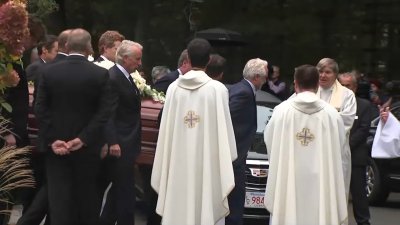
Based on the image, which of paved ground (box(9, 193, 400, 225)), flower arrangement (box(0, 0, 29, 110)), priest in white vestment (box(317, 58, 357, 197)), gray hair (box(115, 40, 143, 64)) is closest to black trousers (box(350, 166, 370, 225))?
priest in white vestment (box(317, 58, 357, 197))

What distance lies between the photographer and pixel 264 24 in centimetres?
2630

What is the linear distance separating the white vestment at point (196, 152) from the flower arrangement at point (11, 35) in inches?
68.7

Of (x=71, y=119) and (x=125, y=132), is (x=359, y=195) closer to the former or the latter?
(x=125, y=132)

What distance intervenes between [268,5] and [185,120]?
16.4 m

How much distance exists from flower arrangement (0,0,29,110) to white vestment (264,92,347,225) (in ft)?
8.08

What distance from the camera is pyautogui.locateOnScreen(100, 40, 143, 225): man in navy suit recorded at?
1044 cm

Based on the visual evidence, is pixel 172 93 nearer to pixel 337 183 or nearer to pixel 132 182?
pixel 132 182

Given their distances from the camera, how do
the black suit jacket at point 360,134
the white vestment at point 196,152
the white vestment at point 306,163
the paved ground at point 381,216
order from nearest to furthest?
the white vestment at point 306,163 < the white vestment at point 196,152 < the black suit jacket at point 360,134 < the paved ground at point 381,216

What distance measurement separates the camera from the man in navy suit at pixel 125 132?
1044cm

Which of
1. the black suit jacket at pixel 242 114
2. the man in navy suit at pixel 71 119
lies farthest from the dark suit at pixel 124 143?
the black suit jacket at pixel 242 114

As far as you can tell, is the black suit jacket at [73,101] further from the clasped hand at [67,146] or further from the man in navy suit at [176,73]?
the man in navy suit at [176,73]

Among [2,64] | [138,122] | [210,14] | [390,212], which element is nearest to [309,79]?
[138,122]

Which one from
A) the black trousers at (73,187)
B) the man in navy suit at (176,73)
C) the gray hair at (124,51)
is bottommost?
the black trousers at (73,187)

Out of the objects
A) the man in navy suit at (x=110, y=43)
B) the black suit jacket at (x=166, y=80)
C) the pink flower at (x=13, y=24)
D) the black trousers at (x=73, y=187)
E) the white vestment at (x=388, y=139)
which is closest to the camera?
the pink flower at (x=13, y=24)
